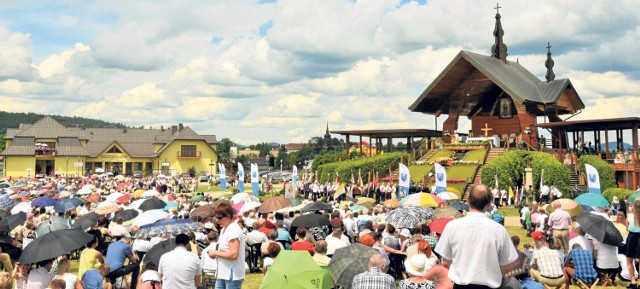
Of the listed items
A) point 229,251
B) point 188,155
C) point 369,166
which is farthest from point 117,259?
point 188,155

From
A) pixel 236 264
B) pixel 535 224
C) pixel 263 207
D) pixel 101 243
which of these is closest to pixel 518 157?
pixel 535 224

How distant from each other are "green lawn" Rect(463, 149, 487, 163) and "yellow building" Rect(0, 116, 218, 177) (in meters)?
47.3

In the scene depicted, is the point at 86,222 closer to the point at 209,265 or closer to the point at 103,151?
the point at 209,265

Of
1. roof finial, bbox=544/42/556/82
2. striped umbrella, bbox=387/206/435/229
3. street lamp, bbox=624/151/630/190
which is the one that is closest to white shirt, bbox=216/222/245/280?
striped umbrella, bbox=387/206/435/229

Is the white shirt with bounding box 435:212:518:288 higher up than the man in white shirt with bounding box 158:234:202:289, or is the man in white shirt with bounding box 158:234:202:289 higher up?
the white shirt with bounding box 435:212:518:288

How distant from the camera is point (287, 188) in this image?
35062 millimetres

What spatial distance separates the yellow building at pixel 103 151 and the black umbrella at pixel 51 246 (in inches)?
2830

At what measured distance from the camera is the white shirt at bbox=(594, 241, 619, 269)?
35.6ft

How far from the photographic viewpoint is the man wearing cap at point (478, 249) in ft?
15.6

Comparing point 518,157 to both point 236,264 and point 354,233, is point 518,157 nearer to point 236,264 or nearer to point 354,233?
point 354,233

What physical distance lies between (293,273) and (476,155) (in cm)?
3383

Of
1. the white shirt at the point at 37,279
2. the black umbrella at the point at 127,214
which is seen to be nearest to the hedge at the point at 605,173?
the black umbrella at the point at 127,214

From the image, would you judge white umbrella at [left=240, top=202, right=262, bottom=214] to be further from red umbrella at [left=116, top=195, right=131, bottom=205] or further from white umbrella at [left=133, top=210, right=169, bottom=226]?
red umbrella at [left=116, top=195, right=131, bottom=205]

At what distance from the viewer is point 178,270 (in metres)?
7.44
